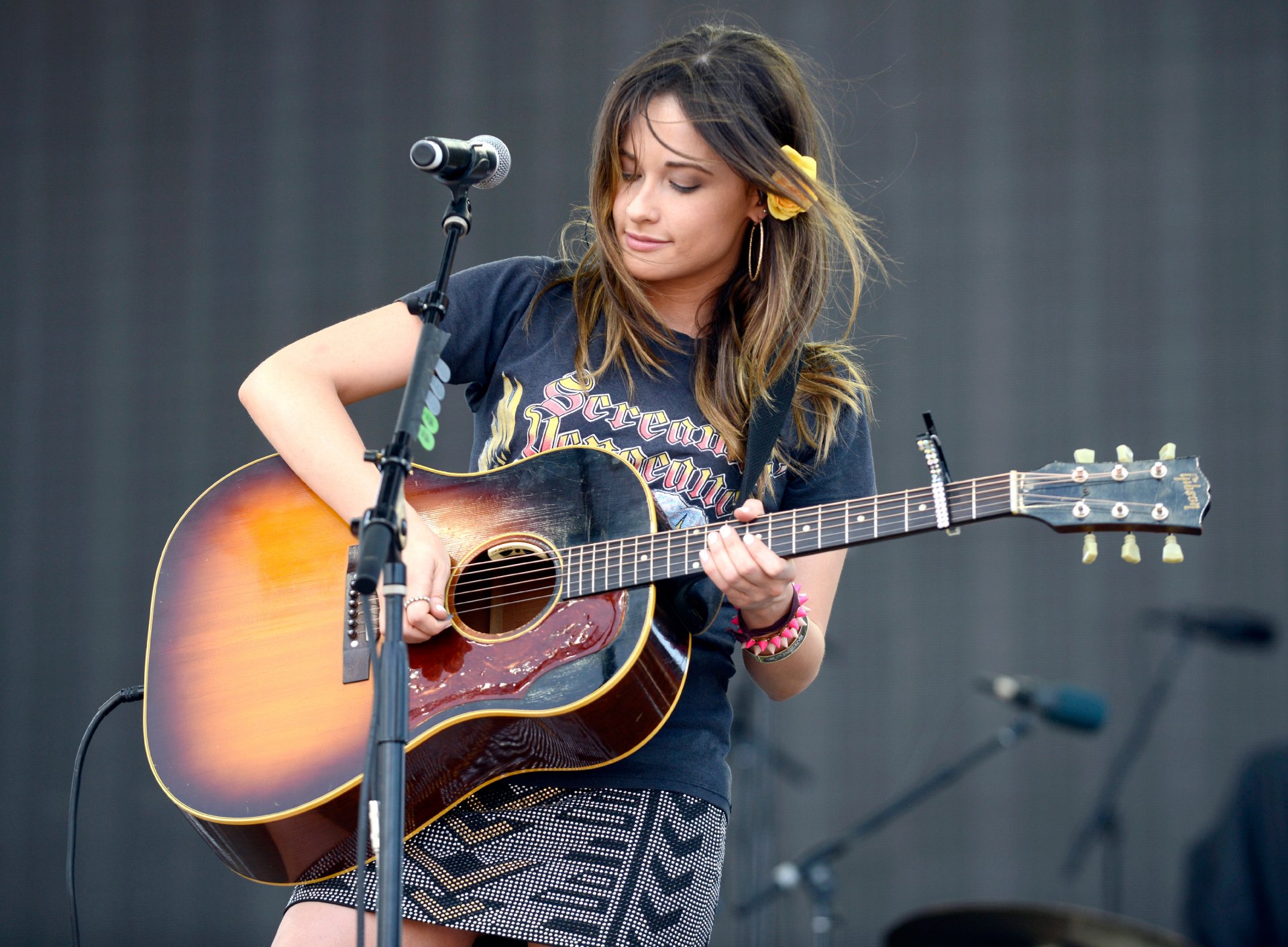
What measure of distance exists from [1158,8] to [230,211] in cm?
371

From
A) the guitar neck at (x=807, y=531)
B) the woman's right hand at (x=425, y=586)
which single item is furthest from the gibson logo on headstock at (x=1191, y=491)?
the woman's right hand at (x=425, y=586)

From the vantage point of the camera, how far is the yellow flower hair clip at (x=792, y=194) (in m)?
2.10

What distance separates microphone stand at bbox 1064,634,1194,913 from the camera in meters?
4.05

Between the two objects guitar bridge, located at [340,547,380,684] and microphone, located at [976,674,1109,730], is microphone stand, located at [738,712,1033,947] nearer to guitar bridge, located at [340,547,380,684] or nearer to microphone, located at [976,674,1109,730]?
microphone, located at [976,674,1109,730]

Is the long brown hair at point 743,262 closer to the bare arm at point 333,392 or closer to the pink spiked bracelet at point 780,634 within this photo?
the pink spiked bracelet at point 780,634

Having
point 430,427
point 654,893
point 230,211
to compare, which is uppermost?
point 230,211

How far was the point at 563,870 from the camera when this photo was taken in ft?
5.90

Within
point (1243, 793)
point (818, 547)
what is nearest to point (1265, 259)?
point (1243, 793)

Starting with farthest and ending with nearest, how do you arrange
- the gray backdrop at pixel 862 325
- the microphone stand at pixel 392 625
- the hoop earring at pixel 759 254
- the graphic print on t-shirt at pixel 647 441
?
the gray backdrop at pixel 862 325 < the hoop earring at pixel 759 254 < the graphic print on t-shirt at pixel 647 441 < the microphone stand at pixel 392 625

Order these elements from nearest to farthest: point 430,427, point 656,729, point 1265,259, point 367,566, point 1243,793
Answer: point 367,566 → point 430,427 → point 656,729 → point 1243,793 → point 1265,259

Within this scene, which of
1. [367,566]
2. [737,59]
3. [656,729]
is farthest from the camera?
[737,59]

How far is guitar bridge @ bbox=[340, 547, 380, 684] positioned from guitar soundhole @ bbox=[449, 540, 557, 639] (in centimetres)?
14

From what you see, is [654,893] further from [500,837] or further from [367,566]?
[367,566]

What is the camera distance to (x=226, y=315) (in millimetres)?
4902
